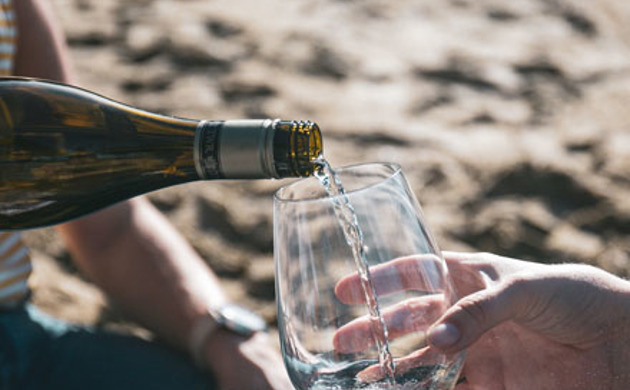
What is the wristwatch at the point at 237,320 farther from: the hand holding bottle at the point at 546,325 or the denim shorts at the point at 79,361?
the hand holding bottle at the point at 546,325

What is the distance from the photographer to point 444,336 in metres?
0.97

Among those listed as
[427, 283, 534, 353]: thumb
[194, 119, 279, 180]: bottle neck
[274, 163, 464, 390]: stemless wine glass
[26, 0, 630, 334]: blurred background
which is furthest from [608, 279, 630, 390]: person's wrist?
[26, 0, 630, 334]: blurred background

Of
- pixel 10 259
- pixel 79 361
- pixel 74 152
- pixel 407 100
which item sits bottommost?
pixel 407 100

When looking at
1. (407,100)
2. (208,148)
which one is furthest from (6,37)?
(407,100)

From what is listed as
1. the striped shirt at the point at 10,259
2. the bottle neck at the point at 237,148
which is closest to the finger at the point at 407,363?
the bottle neck at the point at 237,148

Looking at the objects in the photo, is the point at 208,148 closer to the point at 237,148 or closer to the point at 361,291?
the point at 237,148

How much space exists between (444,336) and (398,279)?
0.25ft

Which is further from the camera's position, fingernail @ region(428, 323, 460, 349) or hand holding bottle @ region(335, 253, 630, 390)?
hand holding bottle @ region(335, 253, 630, 390)

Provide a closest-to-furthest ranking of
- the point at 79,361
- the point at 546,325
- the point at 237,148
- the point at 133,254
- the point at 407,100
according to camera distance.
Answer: the point at 237,148
the point at 546,325
the point at 79,361
the point at 133,254
the point at 407,100

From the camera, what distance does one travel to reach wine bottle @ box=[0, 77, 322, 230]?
46.1 inches

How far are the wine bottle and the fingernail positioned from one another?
1.21 ft

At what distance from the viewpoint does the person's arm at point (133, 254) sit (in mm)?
1515

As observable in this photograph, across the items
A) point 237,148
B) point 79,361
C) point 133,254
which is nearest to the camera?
point 237,148

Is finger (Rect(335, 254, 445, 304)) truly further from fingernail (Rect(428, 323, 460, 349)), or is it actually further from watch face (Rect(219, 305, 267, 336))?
watch face (Rect(219, 305, 267, 336))
